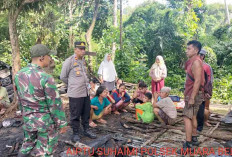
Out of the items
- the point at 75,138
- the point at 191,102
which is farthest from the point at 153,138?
the point at 75,138

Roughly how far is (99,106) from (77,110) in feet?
4.16

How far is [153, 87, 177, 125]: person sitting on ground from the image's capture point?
495 cm

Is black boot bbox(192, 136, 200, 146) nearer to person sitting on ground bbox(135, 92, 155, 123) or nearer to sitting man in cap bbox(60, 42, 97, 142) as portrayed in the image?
person sitting on ground bbox(135, 92, 155, 123)

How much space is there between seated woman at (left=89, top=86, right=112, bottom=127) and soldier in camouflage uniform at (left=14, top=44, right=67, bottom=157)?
8.13 feet

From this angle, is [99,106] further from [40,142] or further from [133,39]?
[133,39]

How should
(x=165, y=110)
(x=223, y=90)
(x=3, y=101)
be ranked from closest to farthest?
(x=165, y=110)
(x=3, y=101)
(x=223, y=90)

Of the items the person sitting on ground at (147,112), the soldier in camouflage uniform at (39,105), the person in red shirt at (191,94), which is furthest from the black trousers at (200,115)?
the soldier in camouflage uniform at (39,105)

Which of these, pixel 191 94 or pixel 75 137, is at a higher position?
pixel 191 94

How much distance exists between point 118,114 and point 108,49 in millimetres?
7800

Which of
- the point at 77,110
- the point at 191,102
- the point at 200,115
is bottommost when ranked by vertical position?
the point at 200,115

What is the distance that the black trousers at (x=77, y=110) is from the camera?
13.7ft

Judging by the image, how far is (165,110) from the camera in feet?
16.4

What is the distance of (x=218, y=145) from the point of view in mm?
3977

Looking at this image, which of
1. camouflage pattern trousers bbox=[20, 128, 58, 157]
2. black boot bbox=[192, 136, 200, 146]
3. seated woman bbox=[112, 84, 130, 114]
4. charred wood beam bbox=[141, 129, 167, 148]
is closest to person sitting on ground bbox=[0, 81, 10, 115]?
seated woman bbox=[112, 84, 130, 114]
